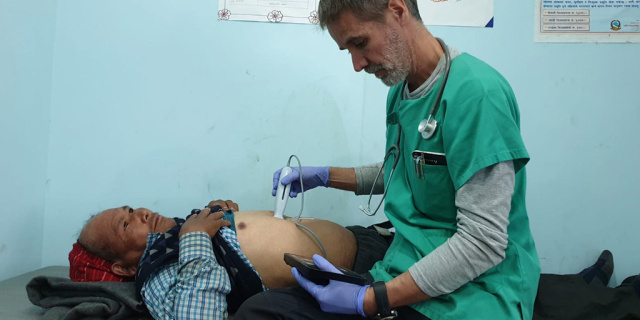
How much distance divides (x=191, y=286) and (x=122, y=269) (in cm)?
38

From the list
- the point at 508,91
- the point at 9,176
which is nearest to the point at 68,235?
the point at 9,176

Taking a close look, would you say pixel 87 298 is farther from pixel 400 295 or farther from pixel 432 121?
pixel 432 121

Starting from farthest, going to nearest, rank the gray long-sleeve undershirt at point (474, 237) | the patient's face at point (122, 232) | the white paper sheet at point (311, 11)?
the white paper sheet at point (311, 11) → the patient's face at point (122, 232) → the gray long-sleeve undershirt at point (474, 237)

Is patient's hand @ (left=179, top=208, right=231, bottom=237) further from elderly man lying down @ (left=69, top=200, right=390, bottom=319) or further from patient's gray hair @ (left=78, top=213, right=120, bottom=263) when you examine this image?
patient's gray hair @ (left=78, top=213, right=120, bottom=263)

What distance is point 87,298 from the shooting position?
1325mm

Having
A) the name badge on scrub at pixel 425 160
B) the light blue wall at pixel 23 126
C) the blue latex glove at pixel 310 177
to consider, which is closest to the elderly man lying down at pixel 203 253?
the blue latex glove at pixel 310 177

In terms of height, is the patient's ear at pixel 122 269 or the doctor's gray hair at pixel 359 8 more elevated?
the doctor's gray hair at pixel 359 8

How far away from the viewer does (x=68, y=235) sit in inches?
72.2

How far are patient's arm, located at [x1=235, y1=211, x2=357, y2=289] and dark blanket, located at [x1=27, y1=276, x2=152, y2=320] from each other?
370 mm

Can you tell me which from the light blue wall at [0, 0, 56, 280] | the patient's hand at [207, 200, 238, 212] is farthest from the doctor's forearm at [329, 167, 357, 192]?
the light blue wall at [0, 0, 56, 280]

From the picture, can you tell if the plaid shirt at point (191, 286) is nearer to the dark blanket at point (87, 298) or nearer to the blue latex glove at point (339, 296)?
the dark blanket at point (87, 298)

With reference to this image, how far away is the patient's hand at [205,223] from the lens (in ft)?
4.47

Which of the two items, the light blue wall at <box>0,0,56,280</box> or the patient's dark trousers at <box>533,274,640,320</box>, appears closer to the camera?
the patient's dark trousers at <box>533,274,640,320</box>

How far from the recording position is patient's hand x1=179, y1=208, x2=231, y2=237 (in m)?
1.36
